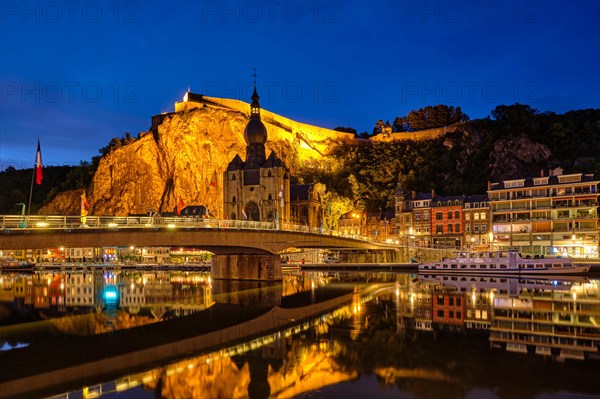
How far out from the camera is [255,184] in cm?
10831

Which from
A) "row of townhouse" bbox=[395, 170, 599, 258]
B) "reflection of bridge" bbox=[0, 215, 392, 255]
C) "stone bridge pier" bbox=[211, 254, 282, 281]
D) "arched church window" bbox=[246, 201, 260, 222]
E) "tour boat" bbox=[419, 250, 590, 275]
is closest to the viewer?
"reflection of bridge" bbox=[0, 215, 392, 255]

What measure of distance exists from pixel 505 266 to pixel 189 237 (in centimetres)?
4281

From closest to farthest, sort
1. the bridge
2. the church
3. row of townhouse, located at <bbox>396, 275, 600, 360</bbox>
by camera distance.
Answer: row of townhouse, located at <bbox>396, 275, 600, 360</bbox>, the bridge, the church

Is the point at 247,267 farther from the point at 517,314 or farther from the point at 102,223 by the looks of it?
the point at 517,314

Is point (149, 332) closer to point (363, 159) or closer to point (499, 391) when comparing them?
point (499, 391)

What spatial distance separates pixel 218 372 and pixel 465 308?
2061 centimetres

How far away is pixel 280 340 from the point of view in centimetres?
2414

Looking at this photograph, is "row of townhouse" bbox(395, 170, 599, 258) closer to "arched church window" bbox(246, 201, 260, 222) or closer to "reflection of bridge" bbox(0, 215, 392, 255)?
"arched church window" bbox(246, 201, 260, 222)

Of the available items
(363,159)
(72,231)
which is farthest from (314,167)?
(72,231)

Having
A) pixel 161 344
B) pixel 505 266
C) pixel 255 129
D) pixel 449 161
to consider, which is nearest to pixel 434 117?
pixel 449 161

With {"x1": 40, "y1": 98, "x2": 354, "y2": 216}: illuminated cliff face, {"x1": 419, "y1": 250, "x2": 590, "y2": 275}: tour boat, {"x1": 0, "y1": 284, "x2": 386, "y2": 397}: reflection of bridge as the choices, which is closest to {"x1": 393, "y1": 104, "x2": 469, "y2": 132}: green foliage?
{"x1": 40, "y1": 98, "x2": 354, "y2": 216}: illuminated cliff face

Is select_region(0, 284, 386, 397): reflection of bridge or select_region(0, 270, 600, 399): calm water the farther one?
select_region(0, 284, 386, 397): reflection of bridge

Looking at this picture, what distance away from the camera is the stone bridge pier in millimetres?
57281

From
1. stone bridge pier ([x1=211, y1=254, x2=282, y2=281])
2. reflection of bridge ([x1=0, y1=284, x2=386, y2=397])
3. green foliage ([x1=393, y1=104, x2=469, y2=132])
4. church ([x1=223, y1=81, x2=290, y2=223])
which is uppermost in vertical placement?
green foliage ([x1=393, y1=104, x2=469, y2=132])
